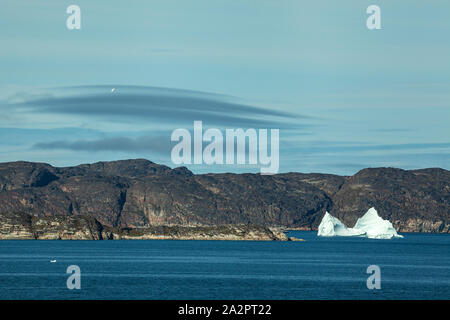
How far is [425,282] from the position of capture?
125m

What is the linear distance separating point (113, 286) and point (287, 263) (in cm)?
7247
